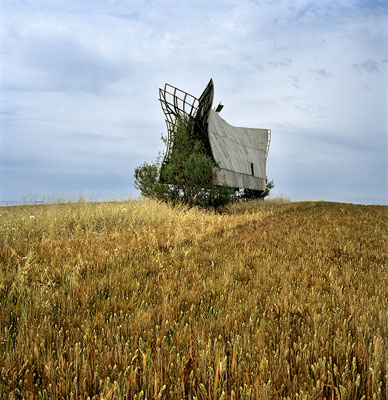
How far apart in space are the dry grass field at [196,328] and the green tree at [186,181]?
11771mm

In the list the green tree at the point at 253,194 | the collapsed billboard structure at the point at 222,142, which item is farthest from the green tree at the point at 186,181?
the green tree at the point at 253,194

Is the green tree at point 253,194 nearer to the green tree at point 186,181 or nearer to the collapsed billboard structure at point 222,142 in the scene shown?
the collapsed billboard structure at point 222,142

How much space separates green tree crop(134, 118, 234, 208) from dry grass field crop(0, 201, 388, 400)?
11.8 metres

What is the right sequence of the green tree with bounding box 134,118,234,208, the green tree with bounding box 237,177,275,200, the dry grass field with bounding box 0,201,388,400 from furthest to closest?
1. the green tree with bounding box 237,177,275,200
2. the green tree with bounding box 134,118,234,208
3. the dry grass field with bounding box 0,201,388,400

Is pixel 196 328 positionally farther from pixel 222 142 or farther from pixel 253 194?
pixel 253 194

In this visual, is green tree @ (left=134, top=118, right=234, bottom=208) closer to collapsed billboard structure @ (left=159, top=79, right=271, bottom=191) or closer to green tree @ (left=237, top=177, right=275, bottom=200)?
collapsed billboard structure @ (left=159, top=79, right=271, bottom=191)

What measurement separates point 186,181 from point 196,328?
1540 cm

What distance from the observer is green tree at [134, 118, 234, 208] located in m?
17.7

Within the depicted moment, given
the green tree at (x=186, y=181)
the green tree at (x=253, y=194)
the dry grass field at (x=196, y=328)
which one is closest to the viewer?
the dry grass field at (x=196, y=328)

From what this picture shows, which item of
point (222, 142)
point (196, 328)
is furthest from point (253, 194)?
point (196, 328)

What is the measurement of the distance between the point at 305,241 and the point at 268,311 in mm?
4513

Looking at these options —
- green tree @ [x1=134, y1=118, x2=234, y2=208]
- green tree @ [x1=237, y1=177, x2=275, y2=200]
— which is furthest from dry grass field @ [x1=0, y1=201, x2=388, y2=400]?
green tree @ [x1=237, y1=177, x2=275, y2=200]

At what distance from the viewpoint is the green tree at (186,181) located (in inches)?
695

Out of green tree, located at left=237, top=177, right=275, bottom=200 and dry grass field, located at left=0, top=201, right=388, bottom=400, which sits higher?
green tree, located at left=237, top=177, right=275, bottom=200
